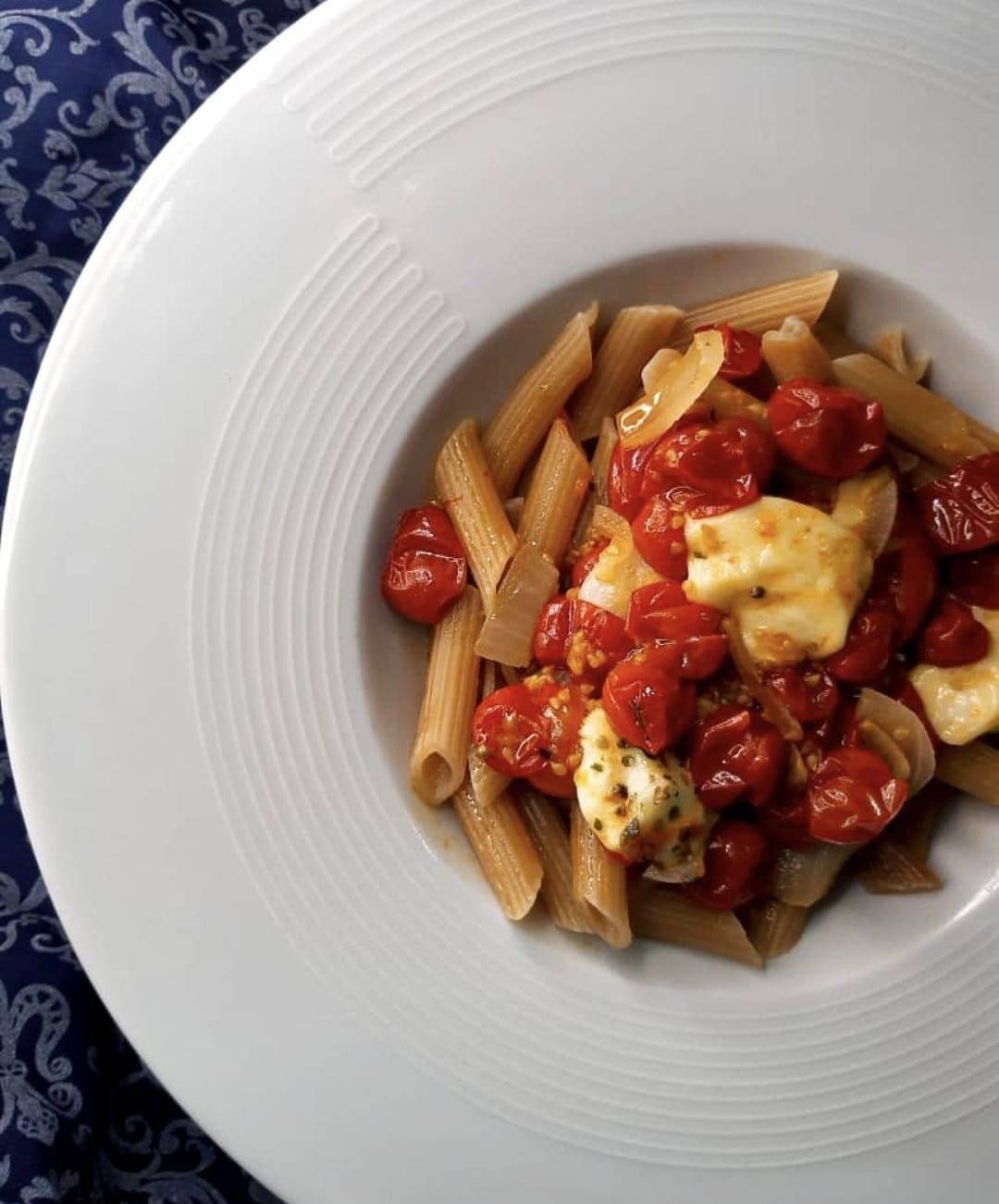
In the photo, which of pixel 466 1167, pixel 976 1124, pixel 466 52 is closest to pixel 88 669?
pixel 466 1167

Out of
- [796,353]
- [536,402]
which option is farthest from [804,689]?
[536,402]

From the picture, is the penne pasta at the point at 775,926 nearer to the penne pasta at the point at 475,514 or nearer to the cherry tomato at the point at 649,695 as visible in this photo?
the cherry tomato at the point at 649,695

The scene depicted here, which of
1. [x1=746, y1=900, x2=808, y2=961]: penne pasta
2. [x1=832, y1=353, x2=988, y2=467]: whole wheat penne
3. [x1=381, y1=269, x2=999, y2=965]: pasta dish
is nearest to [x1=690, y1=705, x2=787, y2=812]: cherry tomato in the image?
[x1=381, y1=269, x2=999, y2=965]: pasta dish

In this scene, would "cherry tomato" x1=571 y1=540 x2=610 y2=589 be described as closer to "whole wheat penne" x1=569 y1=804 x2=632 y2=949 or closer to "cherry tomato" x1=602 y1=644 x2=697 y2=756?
"cherry tomato" x1=602 y1=644 x2=697 y2=756

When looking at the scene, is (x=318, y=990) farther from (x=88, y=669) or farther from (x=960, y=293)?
(x=960, y=293)

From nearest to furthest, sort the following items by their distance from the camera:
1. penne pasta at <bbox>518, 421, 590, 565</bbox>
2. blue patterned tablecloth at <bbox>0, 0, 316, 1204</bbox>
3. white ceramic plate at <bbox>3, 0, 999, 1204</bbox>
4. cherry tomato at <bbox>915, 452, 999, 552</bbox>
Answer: white ceramic plate at <bbox>3, 0, 999, 1204</bbox>, cherry tomato at <bbox>915, 452, 999, 552</bbox>, penne pasta at <bbox>518, 421, 590, 565</bbox>, blue patterned tablecloth at <bbox>0, 0, 316, 1204</bbox>

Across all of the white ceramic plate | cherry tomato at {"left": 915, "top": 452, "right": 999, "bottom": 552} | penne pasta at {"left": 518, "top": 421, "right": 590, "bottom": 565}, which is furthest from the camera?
penne pasta at {"left": 518, "top": 421, "right": 590, "bottom": 565}
